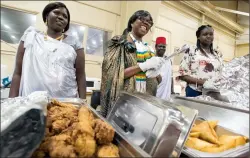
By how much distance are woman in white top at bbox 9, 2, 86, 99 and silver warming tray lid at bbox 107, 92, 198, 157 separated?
0.64 metres

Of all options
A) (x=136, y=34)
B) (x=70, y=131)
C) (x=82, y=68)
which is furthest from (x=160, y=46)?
(x=70, y=131)

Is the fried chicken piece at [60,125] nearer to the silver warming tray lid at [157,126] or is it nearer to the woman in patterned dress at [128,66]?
the silver warming tray lid at [157,126]

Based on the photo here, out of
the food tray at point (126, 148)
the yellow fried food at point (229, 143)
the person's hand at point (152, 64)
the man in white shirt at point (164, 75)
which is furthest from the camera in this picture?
the man in white shirt at point (164, 75)

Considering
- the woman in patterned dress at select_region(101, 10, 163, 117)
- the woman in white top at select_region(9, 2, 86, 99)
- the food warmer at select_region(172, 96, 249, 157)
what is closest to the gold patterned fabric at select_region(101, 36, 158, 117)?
the woman in patterned dress at select_region(101, 10, 163, 117)

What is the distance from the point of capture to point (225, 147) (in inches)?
22.4

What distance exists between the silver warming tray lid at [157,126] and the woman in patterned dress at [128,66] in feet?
1.61

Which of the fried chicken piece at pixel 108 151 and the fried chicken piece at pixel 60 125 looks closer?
the fried chicken piece at pixel 108 151

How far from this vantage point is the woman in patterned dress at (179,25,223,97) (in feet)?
5.16

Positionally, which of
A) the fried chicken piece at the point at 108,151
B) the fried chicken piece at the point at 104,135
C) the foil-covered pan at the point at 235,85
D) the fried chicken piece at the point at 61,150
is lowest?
the fried chicken piece at the point at 108,151

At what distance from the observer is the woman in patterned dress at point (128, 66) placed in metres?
1.23

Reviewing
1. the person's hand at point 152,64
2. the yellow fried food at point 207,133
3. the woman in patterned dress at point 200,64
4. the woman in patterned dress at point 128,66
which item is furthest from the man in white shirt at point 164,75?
the yellow fried food at point 207,133

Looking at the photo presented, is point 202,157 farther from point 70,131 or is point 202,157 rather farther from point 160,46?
point 160,46

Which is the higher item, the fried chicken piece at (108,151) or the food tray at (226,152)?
the fried chicken piece at (108,151)

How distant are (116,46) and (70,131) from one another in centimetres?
84
